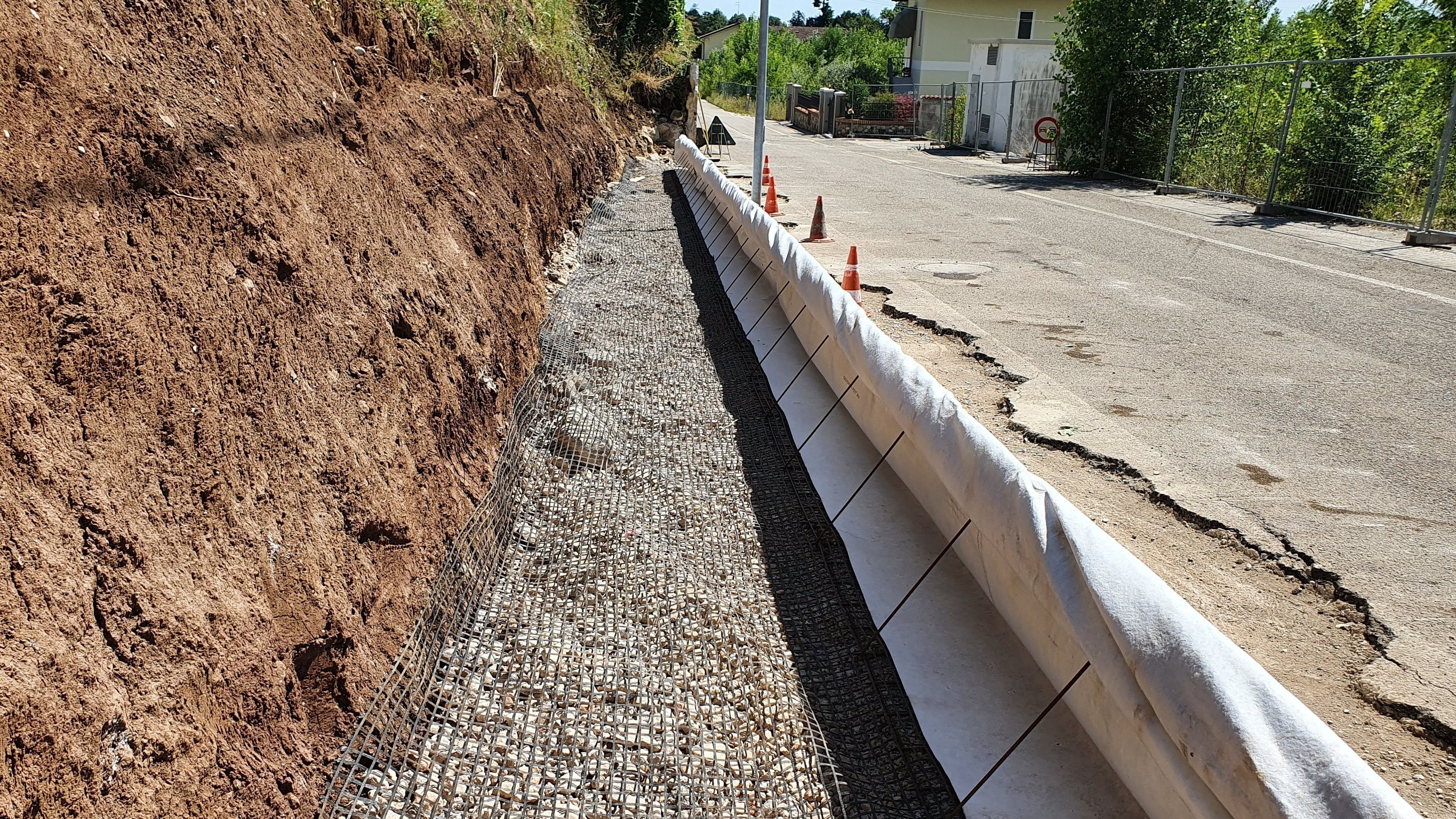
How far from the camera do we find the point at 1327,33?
15.3 m

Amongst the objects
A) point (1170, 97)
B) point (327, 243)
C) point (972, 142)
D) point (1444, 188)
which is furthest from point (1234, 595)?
point (972, 142)

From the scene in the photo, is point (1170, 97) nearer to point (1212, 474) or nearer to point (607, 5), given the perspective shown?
point (607, 5)

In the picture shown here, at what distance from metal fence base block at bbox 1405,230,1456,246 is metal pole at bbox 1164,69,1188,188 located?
6735 millimetres

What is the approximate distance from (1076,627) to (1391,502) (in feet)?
10.3

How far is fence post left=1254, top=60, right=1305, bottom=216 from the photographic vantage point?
49.0ft

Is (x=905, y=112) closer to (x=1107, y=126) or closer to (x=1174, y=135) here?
(x=1107, y=126)

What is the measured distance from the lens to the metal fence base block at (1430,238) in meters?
11.9

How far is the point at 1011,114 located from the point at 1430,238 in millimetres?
16760

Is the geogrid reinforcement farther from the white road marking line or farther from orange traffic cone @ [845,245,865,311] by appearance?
the white road marking line

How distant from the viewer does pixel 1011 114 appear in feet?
89.6

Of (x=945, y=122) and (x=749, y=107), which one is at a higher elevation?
(x=749, y=107)

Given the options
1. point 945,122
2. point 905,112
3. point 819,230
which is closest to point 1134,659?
point 819,230

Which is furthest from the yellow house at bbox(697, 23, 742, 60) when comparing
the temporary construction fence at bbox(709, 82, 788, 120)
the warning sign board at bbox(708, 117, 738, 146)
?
the warning sign board at bbox(708, 117, 738, 146)

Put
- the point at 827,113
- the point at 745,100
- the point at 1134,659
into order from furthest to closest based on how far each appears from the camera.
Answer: the point at 745,100 → the point at 827,113 → the point at 1134,659
